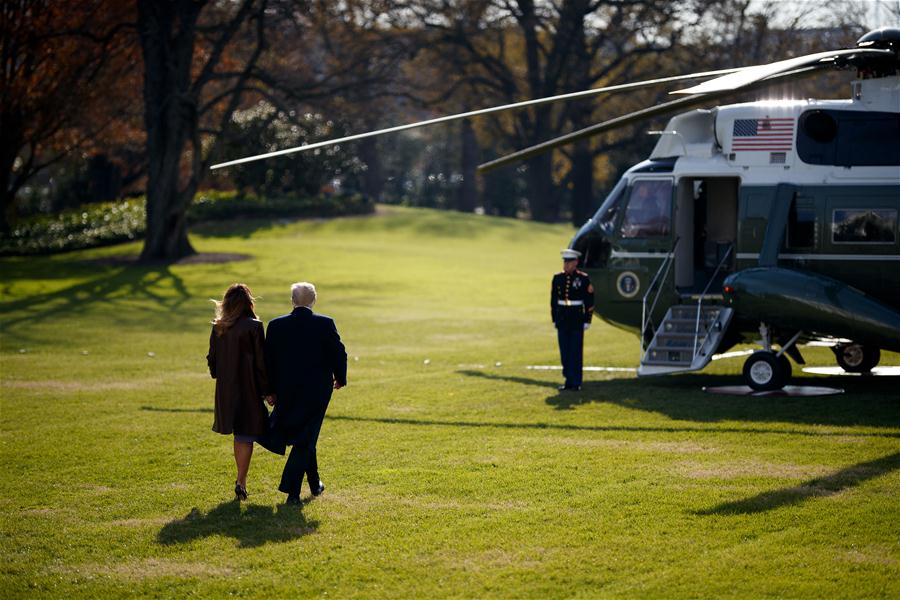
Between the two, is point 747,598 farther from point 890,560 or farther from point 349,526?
point 349,526

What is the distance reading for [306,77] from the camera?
51.5 meters

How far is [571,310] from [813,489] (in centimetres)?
580

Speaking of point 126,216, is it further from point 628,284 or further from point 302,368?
point 302,368

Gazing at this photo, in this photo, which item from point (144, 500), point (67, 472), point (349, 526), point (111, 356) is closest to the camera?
point (349, 526)

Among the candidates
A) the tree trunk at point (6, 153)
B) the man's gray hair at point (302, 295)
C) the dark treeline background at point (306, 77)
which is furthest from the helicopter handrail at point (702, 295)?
the tree trunk at point (6, 153)

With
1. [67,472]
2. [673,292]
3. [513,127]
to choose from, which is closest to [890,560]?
[67,472]

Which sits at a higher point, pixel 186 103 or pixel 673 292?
pixel 186 103

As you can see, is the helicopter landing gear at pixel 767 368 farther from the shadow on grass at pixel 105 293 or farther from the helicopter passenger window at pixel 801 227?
→ the shadow on grass at pixel 105 293

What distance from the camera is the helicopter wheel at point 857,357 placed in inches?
634

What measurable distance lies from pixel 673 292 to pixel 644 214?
116 centimetres

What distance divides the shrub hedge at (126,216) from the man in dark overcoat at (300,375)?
3189 centimetres

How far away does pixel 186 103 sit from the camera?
33.4m

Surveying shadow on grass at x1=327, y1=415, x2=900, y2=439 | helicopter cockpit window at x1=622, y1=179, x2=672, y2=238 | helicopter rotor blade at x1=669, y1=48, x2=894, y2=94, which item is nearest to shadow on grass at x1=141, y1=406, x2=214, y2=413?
shadow on grass at x1=327, y1=415, x2=900, y2=439

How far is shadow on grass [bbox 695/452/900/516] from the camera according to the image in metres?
8.73
